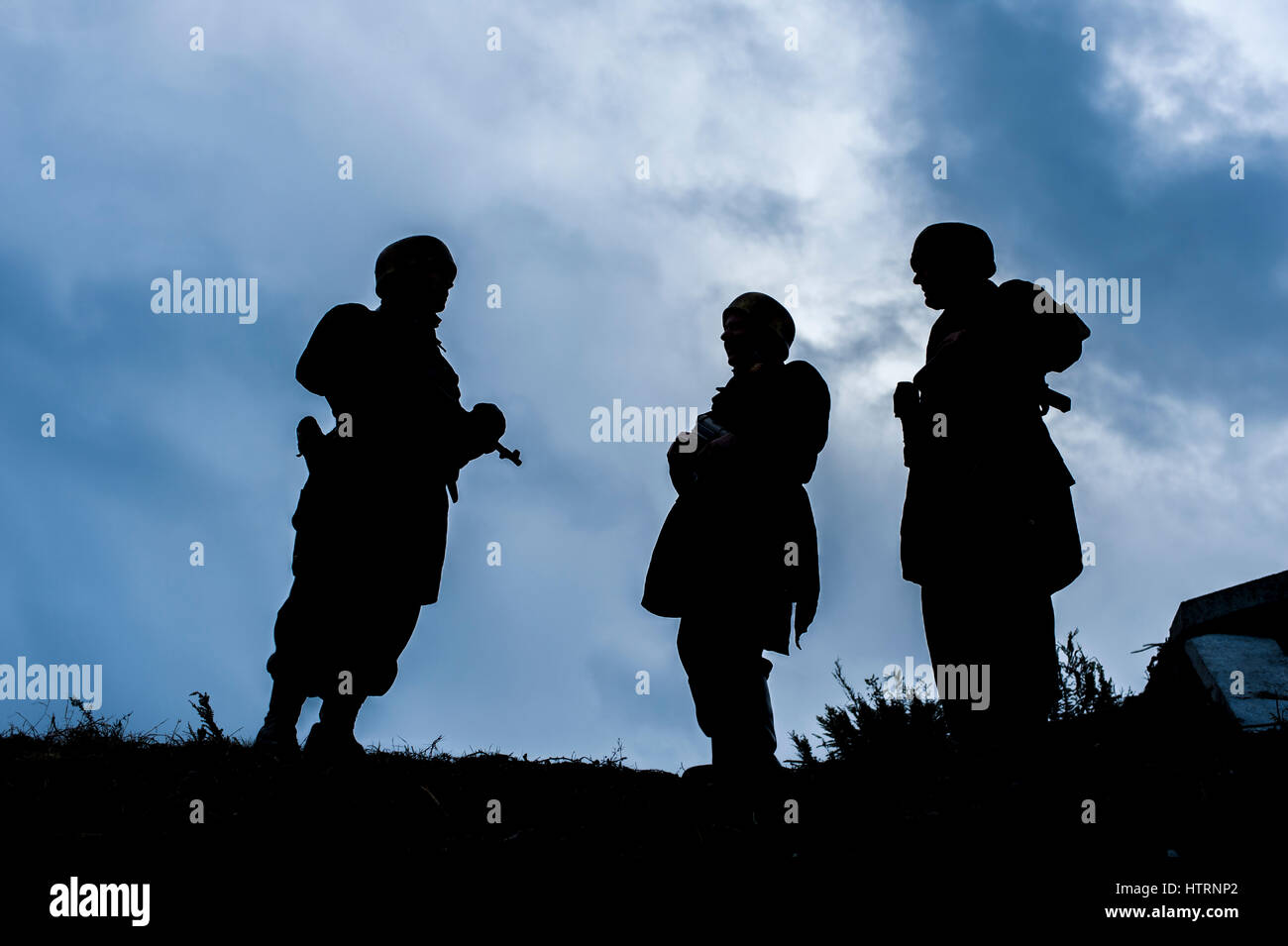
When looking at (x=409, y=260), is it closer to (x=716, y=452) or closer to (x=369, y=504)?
(x=369, y=504)

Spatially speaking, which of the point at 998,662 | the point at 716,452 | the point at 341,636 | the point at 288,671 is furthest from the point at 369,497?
the point at 998,662

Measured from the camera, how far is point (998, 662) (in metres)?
3.97

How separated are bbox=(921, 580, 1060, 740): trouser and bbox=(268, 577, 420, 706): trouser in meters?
2.42

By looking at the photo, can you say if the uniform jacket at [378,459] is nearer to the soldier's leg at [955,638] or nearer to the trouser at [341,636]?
the trouser at [341,636]

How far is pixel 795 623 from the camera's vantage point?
4875 millimetres

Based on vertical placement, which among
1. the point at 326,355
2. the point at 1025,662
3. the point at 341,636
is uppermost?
the point at 326,355

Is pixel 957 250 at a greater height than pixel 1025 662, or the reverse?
pixel 957 250

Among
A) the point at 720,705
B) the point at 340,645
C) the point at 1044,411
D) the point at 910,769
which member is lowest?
the point at 910,769

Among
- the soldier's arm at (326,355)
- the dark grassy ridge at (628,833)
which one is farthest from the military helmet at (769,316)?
the dark grassy ridge at (628,833)

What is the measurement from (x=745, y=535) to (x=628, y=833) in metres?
1.63

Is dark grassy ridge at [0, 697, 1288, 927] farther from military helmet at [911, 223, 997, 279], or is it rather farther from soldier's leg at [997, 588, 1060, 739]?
military helmet at [911, 223, 997, 279]
